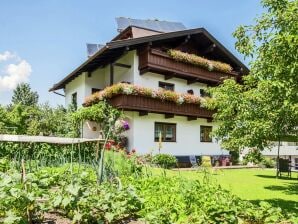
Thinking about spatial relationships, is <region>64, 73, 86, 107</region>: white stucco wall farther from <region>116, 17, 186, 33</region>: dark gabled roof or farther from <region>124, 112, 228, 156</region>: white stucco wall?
<region>124, 112, 228, 156</region>: white stucco wall

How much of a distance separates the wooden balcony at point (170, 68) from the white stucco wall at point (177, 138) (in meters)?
2.74

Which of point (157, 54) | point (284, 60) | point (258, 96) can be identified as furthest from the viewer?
point (157, 54)

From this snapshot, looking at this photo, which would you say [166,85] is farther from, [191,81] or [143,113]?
[143,113]

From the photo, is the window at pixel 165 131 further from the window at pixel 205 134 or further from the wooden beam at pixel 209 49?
the wooden beam at pixel 209 49

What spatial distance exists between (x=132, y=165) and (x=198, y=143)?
56.5ft

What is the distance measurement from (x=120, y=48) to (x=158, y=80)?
350 centimetres

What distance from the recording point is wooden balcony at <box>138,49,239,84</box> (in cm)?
2158

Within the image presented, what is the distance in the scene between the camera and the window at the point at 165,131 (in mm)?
22911

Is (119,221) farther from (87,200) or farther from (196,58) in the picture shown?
(196,58)

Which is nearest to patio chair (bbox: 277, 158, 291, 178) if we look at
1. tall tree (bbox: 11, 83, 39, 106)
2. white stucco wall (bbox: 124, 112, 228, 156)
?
white stucco wall (bbox: 124, 112, 228, 156)

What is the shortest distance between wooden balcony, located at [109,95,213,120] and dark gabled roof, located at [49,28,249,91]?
109 inches

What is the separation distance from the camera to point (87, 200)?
4.57 metres

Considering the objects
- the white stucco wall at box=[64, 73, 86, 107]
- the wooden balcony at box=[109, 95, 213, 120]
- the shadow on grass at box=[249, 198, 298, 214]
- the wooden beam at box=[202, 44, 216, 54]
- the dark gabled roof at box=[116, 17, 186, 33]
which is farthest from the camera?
the wooden beam at box=[202, 44, 216, 54]

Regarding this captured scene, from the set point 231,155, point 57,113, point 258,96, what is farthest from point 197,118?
point 258,96
